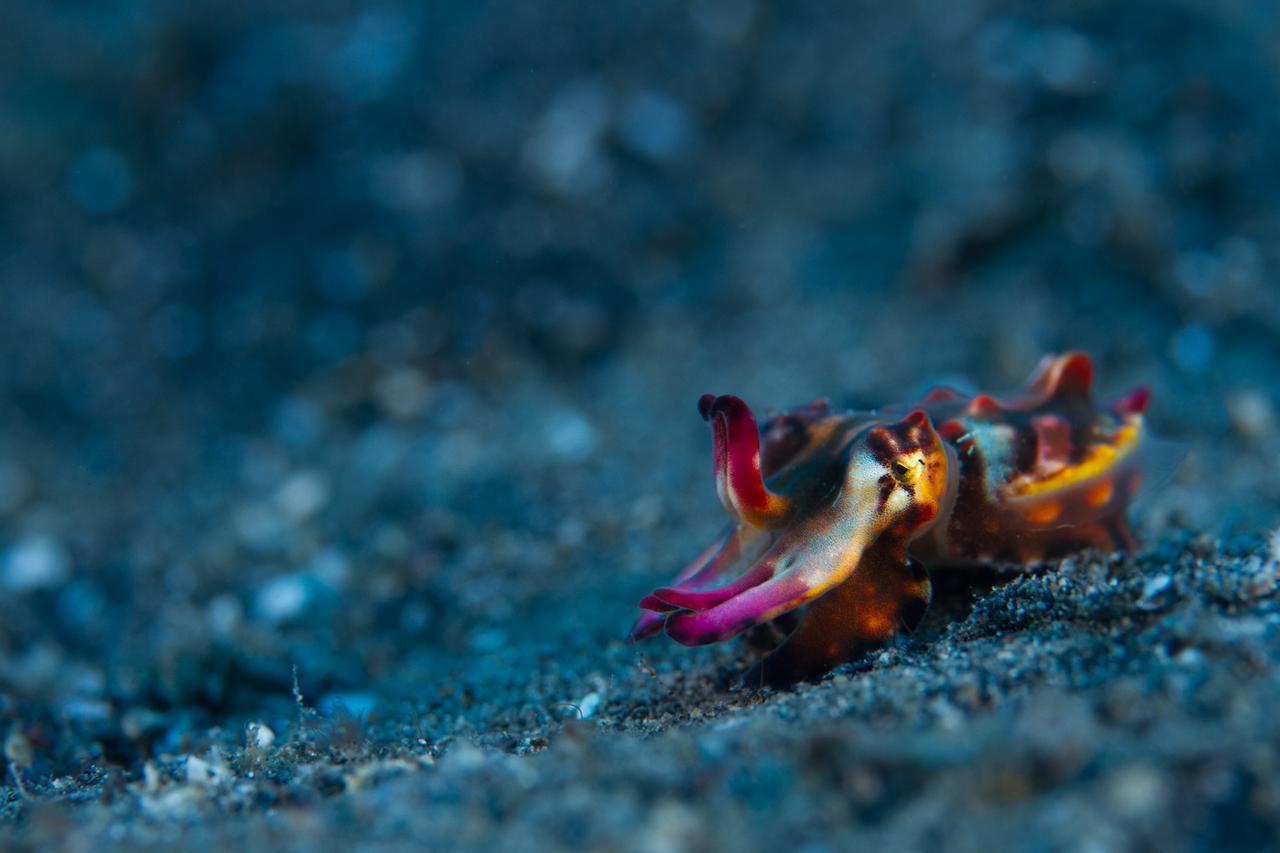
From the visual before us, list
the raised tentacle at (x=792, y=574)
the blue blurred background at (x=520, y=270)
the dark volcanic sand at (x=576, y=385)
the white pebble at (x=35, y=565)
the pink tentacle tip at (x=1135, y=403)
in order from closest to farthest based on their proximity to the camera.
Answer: the dark volcanic sand at (x=576, y=385), the raised tentacle at (x=792, y=574), the pink tentacle tip at (x=1135, y=403), the blue blurred background at (x=520, y=270), the white pebble at (x=35, y=565)

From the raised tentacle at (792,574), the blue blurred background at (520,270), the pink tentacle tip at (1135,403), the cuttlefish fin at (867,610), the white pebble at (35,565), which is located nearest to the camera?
the raised tentacle at (792,574)

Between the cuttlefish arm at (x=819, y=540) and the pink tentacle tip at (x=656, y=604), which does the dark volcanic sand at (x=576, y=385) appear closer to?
the cuttlefish arm at (x=819, y=540)

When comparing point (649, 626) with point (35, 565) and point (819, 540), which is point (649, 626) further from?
point (35, 565)

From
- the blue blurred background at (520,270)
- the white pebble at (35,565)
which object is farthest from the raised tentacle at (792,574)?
the white pebble at (35,565)

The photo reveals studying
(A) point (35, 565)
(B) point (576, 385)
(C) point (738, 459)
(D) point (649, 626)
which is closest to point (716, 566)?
(D) point (649, 626)

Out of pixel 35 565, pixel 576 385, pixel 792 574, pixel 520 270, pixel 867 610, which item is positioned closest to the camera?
pixel 792 574

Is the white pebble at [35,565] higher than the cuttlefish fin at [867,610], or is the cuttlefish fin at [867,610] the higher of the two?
the white pebble at [35,565]
